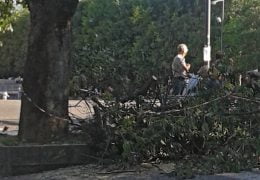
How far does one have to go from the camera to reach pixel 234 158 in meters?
7.38

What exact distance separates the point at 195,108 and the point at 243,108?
0.64 m

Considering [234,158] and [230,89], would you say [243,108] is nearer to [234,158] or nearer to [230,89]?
[230,89]

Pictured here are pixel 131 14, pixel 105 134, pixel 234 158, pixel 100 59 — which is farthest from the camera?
pixel 131 14

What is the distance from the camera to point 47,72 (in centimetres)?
840

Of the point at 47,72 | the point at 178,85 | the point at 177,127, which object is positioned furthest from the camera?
the point at 178,85

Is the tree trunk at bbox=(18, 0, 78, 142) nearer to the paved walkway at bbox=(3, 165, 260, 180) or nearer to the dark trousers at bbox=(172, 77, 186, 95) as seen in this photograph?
the paved walkway at bbox=(3, 165, 260, 180)

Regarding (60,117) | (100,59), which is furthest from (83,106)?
(100,59)

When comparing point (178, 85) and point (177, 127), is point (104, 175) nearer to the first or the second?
point (177, 127)

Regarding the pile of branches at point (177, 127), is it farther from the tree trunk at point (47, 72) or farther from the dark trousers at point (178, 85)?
the tree trunk at point (47, 72)

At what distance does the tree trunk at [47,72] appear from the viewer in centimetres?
840

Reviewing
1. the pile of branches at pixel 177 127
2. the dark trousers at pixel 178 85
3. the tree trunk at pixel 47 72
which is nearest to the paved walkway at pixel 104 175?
the pile of branches at pixel 177 127

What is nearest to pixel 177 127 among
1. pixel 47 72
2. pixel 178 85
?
pixel 178 85

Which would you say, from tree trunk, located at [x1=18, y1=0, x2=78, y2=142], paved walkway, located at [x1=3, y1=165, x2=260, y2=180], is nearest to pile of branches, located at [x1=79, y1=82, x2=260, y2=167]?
paved walkway, located at [x1=3, y1=165, x2=260, y2=180]

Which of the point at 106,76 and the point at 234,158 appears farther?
the point at 106,76
